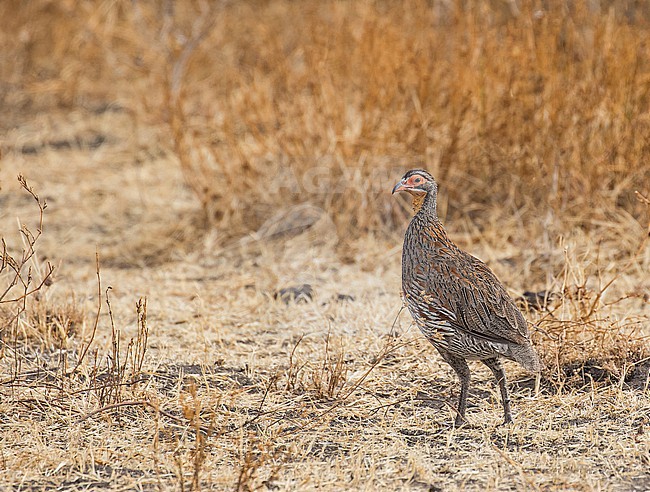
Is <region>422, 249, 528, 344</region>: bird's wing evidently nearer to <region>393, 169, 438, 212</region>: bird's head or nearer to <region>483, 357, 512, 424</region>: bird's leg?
<region>483, 357, 512, 424</region>: bird's leg

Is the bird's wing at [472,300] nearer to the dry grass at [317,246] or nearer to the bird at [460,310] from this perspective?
the bird at [460,310]

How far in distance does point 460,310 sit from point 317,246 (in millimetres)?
2738

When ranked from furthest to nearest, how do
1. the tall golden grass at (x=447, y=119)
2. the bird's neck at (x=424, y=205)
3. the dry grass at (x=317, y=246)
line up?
the tall golden grass at (x=447, y=119) < the bird's neck at (x=424, y=205) < the dry grass at (x=317, y=246)

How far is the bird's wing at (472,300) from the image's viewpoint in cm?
380

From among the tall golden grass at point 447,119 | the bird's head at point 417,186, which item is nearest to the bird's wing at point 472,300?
the bird's head at point 417,186

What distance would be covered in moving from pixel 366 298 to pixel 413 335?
29.6 inches

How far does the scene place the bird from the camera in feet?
12.5

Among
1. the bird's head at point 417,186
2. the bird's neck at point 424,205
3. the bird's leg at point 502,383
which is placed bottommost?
the bird's leg at point 502,383

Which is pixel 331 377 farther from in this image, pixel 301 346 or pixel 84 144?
pixel 84 144

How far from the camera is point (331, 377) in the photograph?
13.9 feet

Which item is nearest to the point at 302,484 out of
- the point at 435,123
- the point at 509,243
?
the point at 509,243

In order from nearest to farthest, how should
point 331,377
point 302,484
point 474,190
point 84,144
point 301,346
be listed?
1. point 302,484
2. point 331,377
3. point 301,346
4. point 474,190
5. point 84,144

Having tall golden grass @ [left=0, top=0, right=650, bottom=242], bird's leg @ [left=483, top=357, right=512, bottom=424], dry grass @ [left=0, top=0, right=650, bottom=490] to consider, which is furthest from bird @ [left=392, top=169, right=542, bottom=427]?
tall golden grass @ [left=0, top=0, right=650, bottom=242]

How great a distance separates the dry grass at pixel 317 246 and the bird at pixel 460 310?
1.03ft
